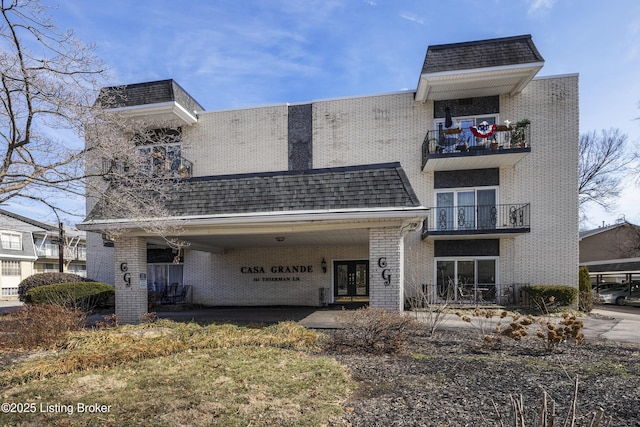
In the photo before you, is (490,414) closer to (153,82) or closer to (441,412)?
(441,412)

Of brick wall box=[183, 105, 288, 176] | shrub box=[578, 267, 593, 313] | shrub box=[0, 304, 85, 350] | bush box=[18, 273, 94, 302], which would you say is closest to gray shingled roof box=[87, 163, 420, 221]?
shrub box=[0, 304, 85, 350]

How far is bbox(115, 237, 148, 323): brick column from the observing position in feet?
34.6

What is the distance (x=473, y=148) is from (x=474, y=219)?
10.3 ft

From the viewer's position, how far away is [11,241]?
120 ft

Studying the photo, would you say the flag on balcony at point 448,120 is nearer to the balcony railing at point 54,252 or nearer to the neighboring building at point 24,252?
the neighboring building at point 24,252

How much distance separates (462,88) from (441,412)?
15066 mm

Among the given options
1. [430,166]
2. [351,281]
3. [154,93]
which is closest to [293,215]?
[351,281]

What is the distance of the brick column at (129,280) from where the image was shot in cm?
1054

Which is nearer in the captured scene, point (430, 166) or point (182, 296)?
point (430, 166)

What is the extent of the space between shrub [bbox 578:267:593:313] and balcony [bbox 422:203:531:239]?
3.51 m

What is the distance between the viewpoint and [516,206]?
16062mm

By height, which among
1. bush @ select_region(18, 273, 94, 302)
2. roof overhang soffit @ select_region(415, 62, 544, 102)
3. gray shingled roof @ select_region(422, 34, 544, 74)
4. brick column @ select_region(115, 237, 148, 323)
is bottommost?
bush @ select_region(18, 273, 94, 302)

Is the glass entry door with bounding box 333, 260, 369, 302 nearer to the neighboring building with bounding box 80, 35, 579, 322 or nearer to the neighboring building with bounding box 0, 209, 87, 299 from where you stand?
the neighboring building with bounding box 80, 35, 579, 322

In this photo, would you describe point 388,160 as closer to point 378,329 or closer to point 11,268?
point 378,329
